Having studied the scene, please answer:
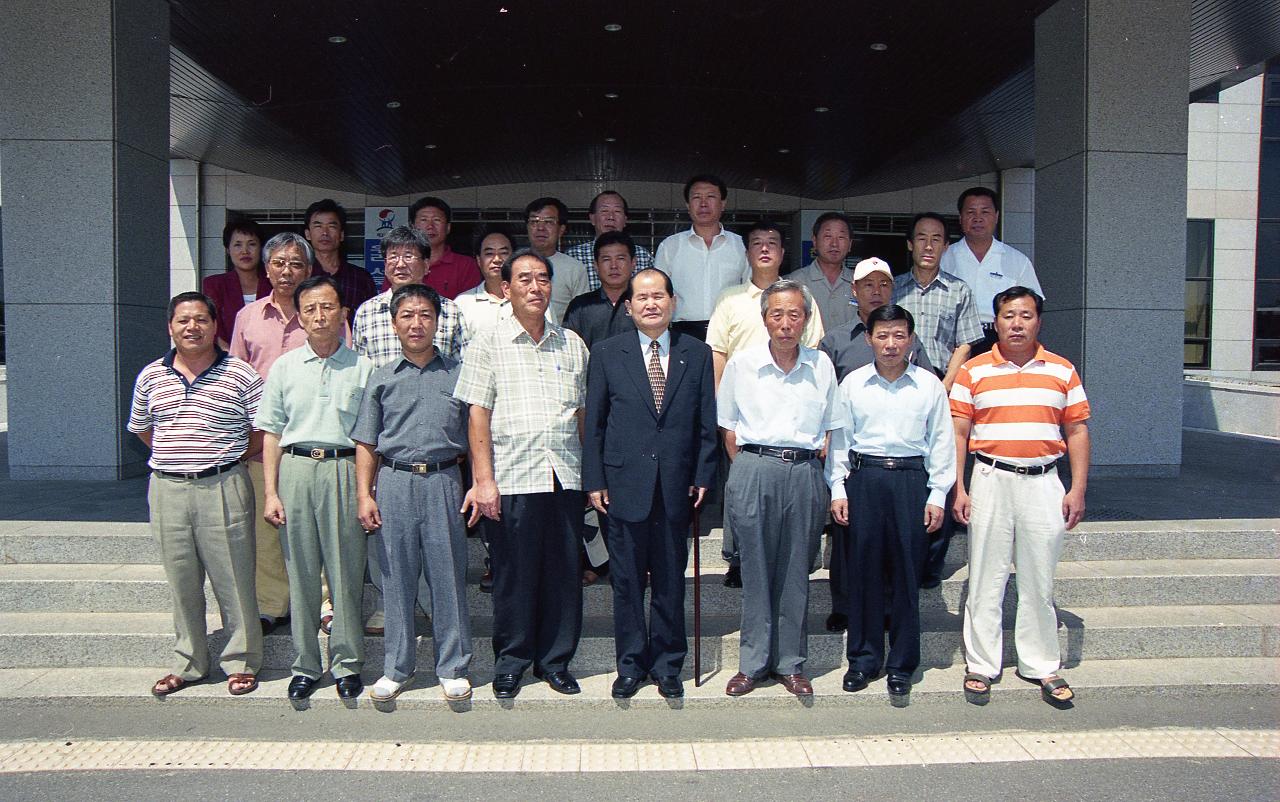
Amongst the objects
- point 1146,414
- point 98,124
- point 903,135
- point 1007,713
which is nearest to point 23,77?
point 98,124

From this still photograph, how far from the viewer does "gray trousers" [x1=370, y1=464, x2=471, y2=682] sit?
400 cm

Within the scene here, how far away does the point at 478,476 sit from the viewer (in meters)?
4.03

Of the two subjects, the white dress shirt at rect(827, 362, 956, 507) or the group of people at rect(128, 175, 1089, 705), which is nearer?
the group of people at rect(128, 175, 1089, 705)

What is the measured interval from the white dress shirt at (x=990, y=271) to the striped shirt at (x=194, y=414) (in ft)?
13.4

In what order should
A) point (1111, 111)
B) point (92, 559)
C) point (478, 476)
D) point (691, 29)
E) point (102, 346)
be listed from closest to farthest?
point (478, 476)
point (92, 559)
point (102, 346)
point (1111, 111)
point (691, 29)

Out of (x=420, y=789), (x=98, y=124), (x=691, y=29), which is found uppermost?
(x=691, y=29)

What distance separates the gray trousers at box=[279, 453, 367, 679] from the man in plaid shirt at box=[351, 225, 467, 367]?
0.66 metres

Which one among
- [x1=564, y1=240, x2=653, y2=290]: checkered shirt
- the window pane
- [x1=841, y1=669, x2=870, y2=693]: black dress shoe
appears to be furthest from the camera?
the window pane

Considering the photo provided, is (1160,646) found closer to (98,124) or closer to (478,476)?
(478,476)

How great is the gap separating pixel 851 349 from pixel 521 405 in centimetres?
181

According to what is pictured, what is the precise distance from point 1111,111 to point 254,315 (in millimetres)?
6972

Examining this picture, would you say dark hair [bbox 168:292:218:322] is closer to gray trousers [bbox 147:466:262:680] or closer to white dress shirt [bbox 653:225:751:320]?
gray trousers [bbox 147:466:262:680]

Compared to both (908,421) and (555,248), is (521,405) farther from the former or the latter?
(555,248)

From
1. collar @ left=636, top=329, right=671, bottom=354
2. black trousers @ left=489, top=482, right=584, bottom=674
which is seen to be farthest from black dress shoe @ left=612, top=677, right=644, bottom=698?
collar @ left=636, top=329, right=671, bottom=354
